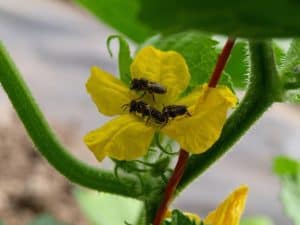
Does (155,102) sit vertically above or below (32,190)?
above

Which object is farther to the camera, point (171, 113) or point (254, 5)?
point (171, 113)

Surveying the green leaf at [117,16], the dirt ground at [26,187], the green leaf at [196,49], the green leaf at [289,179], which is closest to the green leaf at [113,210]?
the green leaf at [289,179]

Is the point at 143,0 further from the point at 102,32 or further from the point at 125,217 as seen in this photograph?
the point at 102,32

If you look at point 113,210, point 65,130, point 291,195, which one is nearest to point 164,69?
point 291,195

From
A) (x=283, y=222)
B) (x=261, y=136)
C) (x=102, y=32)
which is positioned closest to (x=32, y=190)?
(x=283, y=222)

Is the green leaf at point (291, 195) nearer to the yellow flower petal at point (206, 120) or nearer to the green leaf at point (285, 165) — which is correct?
the green leaf at point (285, 165)

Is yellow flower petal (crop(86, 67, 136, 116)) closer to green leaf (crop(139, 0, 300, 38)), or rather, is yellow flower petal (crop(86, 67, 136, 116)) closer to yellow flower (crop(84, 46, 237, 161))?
yellow flower (crop(84, 46, 237, 161))

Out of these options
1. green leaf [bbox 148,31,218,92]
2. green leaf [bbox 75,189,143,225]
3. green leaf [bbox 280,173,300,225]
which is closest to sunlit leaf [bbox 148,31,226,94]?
green leaf [bbox 148,31,218,92]
